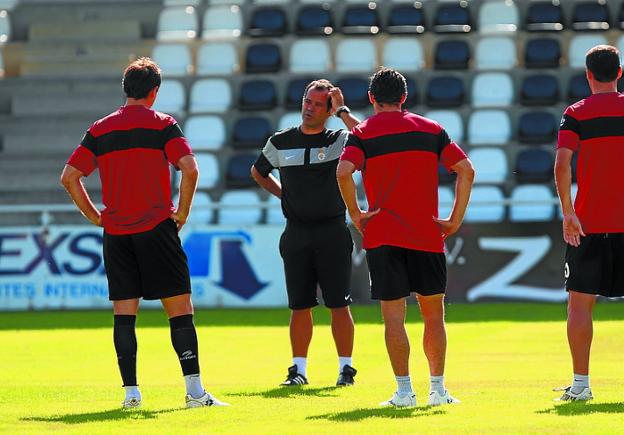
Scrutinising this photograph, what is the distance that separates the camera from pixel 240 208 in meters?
20.1

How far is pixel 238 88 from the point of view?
24.5 metres

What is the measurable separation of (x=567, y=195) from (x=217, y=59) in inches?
692

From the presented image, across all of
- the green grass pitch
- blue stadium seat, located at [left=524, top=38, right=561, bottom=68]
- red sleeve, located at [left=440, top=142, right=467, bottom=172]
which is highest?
blue stadium seat, located at [left=524, top=38, right=561, bottom=68]

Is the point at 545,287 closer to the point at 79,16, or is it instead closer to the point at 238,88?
the point at 238,88

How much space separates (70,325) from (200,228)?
3.15m

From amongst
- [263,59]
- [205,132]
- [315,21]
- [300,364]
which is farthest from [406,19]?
[300,364]

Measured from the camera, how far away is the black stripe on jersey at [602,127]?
28.0ft

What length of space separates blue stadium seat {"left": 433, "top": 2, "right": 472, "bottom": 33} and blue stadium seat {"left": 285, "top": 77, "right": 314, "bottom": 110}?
8.79 ft

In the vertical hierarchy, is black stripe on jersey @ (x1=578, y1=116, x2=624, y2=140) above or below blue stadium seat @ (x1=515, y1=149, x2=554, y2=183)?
above

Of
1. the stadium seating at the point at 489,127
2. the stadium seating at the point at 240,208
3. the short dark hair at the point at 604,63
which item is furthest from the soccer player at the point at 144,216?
the stadium seating at the point at 489,127

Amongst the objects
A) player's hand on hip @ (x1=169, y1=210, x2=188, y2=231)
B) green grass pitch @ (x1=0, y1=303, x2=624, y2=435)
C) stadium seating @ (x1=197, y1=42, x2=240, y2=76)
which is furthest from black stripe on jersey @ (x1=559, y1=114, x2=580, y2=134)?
stadium seating @ (x1=197, y1=42, x2=240, y2=76)

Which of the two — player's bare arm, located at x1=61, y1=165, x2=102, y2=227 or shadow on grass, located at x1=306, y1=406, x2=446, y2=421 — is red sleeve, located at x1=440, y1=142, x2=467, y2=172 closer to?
shadow on grass, located at x1=306, y1=406, x2=446, y2=421

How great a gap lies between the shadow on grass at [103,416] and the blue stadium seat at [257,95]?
15.5 metres

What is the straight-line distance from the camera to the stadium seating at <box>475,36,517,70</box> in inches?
960
